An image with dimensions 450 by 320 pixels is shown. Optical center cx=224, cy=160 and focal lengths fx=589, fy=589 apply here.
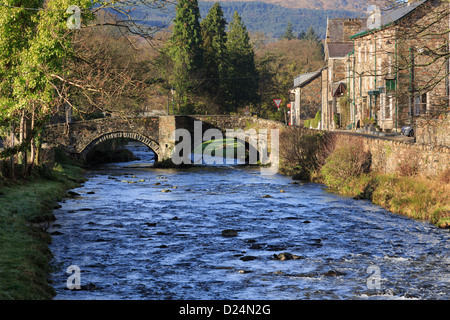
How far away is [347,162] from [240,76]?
41.3 m

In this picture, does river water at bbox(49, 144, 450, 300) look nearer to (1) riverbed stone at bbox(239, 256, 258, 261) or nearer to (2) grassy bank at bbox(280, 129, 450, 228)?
(1) riverbed stone at bbox(239, 256, 258, 261)

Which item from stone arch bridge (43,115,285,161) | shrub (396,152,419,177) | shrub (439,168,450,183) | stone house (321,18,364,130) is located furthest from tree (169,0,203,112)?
shrub (439,168,450,183)

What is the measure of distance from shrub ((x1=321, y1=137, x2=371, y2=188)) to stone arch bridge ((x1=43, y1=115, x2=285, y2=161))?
568 inches

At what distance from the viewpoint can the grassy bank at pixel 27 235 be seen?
10.3 meters

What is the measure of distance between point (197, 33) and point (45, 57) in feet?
140

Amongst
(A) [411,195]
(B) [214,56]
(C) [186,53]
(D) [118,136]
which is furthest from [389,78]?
(B) [214,56]

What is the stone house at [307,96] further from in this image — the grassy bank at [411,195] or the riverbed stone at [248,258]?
the riverbed stone at [248,258]

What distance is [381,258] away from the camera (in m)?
13.8

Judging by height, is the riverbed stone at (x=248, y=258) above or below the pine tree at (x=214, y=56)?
below

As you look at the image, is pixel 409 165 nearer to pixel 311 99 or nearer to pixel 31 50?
pixel 31 50

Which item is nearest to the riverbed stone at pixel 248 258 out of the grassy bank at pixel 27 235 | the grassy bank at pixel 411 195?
the grassy bank at pixel 27 235

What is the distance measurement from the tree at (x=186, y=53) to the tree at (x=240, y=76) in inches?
240

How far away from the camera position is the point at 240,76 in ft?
215
